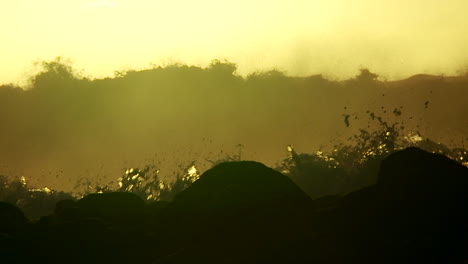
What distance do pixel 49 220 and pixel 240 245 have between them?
67.9ft

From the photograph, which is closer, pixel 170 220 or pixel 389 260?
pixel 389 260

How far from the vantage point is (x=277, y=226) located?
51594 millimetres

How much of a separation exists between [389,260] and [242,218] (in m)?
12.8

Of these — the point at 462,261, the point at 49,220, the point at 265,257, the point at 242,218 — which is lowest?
the point at 462,261

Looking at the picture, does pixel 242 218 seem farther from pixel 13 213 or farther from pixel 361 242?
pixel 13 213

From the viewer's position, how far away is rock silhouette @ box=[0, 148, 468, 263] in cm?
4738

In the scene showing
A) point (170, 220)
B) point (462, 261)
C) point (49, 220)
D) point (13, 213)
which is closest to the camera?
point (462, 261)

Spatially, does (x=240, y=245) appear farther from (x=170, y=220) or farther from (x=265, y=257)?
(x=170, y=220)

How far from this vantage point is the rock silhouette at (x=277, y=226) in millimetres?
47375

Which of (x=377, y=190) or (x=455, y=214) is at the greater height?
(x=377, y=190)

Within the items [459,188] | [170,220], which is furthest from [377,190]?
[170,220]

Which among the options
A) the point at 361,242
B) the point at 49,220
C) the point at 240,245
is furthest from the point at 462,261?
the point at 49,220

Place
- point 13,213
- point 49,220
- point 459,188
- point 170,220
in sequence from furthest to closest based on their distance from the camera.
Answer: point 13,213 → point 49,220 → point 170,220 → point 459,188

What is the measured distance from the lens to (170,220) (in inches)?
2270
